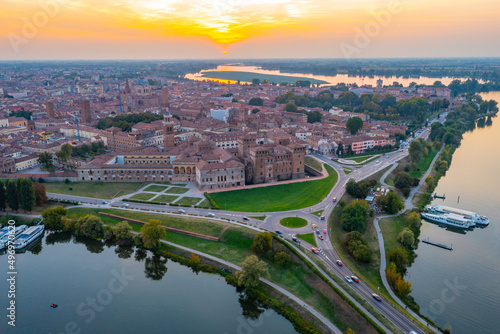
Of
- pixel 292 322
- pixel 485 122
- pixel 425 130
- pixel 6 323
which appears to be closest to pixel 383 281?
pixel 292 322

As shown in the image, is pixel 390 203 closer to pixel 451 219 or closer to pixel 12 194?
pixel 451 219

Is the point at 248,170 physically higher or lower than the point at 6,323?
higher

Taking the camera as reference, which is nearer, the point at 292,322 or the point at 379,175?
the point at 292,322

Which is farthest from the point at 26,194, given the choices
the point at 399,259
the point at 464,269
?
the point at 464,269

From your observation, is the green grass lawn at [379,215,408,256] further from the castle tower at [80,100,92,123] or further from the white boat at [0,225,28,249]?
the castle tower at [80,100,92,123]

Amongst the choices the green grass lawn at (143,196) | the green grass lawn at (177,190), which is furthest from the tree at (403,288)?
the green grass lawn at (143,196)

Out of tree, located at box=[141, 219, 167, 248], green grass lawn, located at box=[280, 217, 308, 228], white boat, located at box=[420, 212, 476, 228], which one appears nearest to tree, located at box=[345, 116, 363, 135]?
white boat, located at box=[420, 212, 476, 228]

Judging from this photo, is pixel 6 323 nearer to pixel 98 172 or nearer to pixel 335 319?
pixel 335 319
